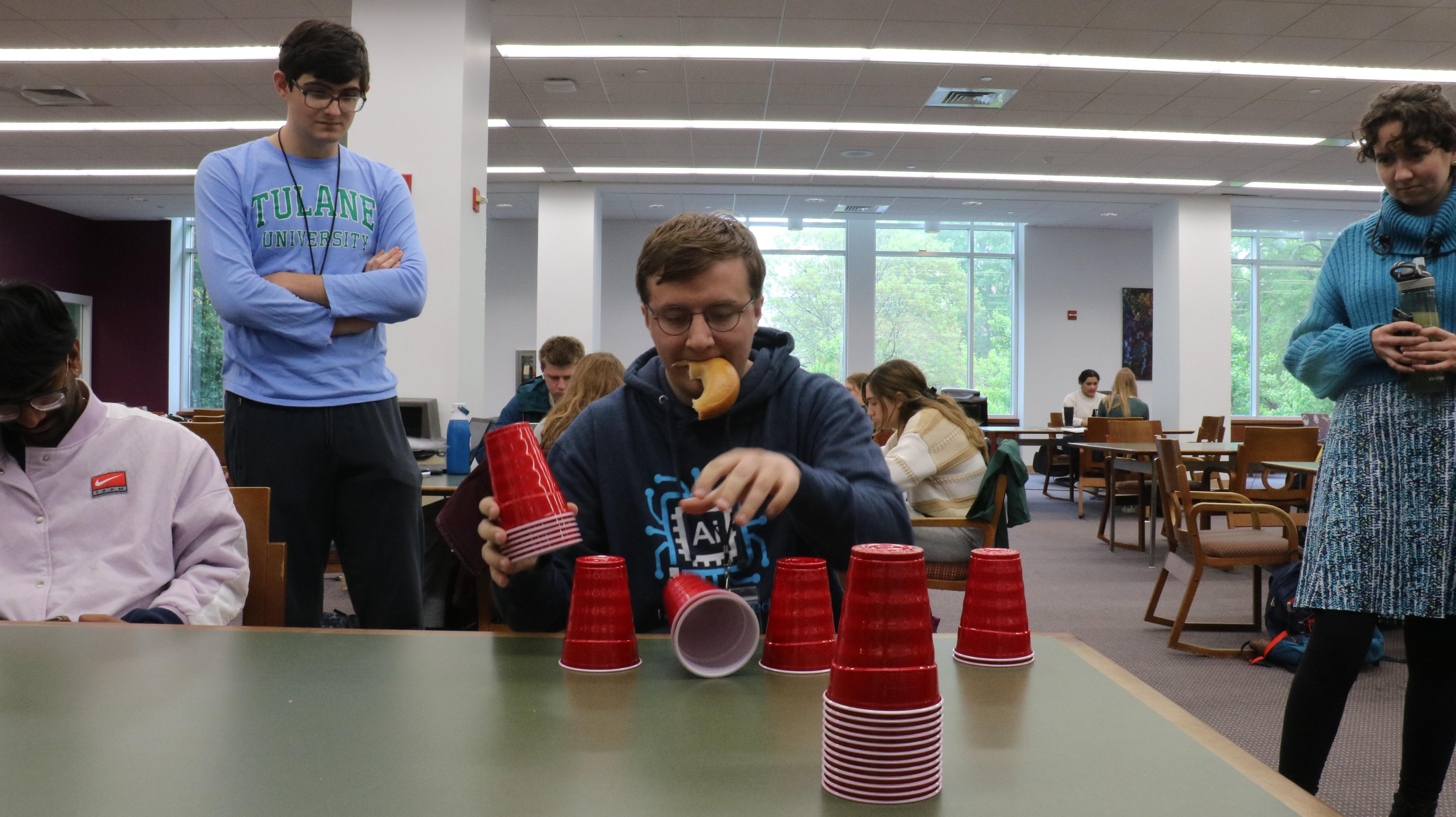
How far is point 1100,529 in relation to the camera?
6684 mm

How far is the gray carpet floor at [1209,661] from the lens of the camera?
96.9 inches

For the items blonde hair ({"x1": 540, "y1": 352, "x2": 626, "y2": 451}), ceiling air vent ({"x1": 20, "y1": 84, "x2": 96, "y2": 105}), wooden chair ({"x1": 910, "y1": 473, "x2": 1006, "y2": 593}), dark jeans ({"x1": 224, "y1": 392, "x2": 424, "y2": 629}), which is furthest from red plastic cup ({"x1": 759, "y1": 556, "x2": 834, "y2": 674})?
ceiling air vent ({"x1": 20, "y1": 84, "x2": 96, "y2": 105})

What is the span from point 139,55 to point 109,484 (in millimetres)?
6430

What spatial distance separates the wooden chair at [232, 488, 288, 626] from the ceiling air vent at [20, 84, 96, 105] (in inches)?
295

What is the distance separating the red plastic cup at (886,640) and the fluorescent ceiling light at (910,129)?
7.73m

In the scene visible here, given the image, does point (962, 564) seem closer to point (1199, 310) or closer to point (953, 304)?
point (1199, 310)

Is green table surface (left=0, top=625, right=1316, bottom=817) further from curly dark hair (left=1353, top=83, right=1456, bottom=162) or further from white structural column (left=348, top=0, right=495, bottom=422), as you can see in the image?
white structural column (left=348, top=0, right=495, bottom=422)

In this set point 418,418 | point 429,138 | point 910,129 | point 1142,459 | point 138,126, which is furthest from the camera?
point 138,126

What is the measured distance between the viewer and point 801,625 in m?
0.95

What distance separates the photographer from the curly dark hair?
1.62m

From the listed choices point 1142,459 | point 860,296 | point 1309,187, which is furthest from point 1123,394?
point 860,296

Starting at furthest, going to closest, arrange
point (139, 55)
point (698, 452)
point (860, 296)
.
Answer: point (860, 296) < point (139, 55) < point (698, 452)

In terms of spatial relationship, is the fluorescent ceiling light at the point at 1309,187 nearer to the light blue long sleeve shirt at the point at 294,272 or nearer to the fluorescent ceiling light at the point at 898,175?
the fluorescent ceiling light at the point at 898,175

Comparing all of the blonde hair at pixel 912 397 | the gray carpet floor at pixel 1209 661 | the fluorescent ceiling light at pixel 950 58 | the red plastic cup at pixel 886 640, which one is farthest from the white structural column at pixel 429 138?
the red plastic cup at pixel 886 640
